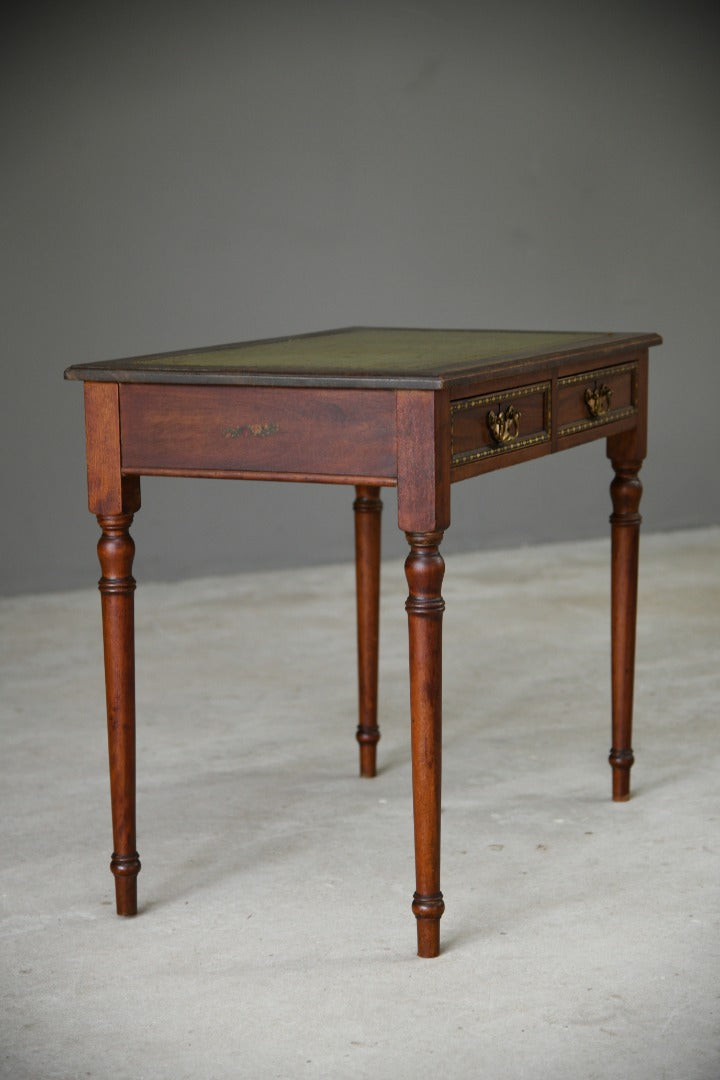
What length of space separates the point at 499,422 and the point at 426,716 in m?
0.49

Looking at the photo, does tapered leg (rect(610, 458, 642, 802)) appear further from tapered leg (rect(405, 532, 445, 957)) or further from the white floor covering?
tapered leg (rect(405, 532, 445, 957))

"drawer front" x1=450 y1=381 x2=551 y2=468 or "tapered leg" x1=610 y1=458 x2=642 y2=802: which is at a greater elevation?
"drawer front" x1=450 y1=381 x2=551 y2=468

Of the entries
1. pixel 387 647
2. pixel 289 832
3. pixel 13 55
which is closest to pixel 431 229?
pixel 13 55

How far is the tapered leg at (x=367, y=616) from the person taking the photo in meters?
3.27

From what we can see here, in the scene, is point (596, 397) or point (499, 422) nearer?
point (499, 422)

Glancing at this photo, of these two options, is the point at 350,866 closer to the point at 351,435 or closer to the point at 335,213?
the point at 351,435

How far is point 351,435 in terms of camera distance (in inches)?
91.1

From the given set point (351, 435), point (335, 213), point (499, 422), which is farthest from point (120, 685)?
point (335, 213)

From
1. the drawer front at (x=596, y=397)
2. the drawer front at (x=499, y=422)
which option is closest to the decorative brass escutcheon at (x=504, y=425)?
the drawer front at (x=499, y=422)

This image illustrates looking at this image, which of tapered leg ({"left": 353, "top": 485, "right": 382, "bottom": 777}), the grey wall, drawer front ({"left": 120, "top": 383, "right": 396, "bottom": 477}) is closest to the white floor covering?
tapered leg ({"left": 353, "top": 485, "right": 382, "bottom": 777})

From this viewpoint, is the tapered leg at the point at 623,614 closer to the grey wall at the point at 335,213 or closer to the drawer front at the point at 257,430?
the drawer front at the point at 257,430

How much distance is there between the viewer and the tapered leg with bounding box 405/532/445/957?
231 centimetres

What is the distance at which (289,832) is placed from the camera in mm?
2980

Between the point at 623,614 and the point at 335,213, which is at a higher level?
the point at 335,213
